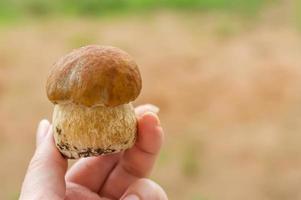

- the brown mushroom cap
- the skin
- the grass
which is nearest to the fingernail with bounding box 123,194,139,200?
the skin

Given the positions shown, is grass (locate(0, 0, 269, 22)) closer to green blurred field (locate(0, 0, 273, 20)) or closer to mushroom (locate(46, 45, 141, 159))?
green blurred field (locate(0, 0, 273, 20))

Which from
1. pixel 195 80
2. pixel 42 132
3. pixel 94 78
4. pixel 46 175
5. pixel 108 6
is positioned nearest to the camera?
pixel 94 78

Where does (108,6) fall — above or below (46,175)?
below

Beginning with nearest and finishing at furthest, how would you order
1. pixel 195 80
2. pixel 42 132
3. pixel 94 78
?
pixel 94 78 < pixel 42 132 < pixel 195 80

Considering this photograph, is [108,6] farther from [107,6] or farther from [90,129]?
[90,129]

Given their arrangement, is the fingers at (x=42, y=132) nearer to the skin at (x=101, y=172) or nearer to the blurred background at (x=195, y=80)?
the skin at (x=101, y=172)

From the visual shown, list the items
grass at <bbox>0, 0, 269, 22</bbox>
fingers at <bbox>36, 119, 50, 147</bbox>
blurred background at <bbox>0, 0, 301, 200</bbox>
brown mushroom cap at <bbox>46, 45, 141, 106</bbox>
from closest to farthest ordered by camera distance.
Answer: brown mushroom cap at <bbox>46, 45, 141, 106</bbox>, fingers at <bbox>36, 119, 50, 147</bbox>, blurred background at <bbox>0, 0, 301, 200</bbox>, grass at <bbox>0, 0, 269, 22</bbox>

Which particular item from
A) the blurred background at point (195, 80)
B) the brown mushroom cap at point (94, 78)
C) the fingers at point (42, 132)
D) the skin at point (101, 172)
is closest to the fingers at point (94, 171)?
the skin at point (101, 172)

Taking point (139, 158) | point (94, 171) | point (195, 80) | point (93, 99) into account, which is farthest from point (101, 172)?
point (195, 80)
